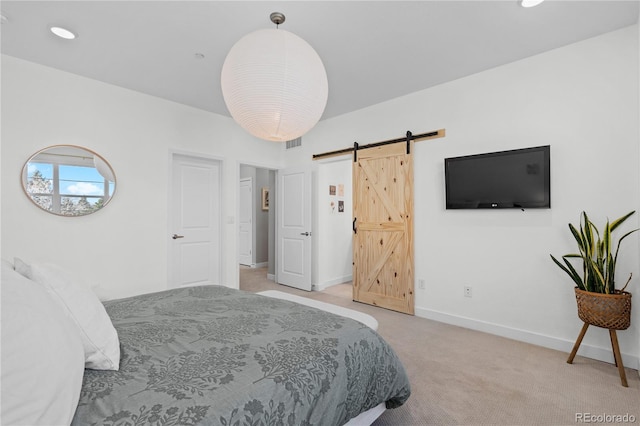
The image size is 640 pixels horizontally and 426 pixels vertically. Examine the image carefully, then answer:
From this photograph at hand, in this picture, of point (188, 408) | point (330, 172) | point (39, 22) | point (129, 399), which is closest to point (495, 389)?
point (188, 408)

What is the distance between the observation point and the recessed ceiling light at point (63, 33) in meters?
2.41

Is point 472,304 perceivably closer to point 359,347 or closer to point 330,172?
point 359,347

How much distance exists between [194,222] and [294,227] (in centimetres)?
152

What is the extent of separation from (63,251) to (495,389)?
156 inches

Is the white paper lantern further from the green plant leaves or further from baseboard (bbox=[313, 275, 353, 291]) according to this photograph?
baseboard (bbox=[313, 275, 353, 291])

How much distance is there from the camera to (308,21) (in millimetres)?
2314

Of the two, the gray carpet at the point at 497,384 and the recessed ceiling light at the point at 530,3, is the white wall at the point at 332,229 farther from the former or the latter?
the recessed ceiling light at the point at 530,3

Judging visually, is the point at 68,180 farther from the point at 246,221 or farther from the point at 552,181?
the point at 552,181

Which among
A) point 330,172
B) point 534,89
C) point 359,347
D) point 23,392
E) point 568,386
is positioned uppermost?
point 534,89

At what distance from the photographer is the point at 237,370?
42.7 inches

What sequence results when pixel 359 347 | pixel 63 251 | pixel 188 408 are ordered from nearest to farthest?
pixel 188 408
pixel 359 347
pixel 63 251

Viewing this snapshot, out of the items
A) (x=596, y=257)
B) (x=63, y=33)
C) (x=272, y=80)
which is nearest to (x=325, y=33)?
(x=272, y=80)

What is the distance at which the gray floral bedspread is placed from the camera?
91 cm

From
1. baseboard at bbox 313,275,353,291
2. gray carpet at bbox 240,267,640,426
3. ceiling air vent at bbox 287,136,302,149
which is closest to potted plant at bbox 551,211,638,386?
gray carpet at bbox 240,267,640,426
